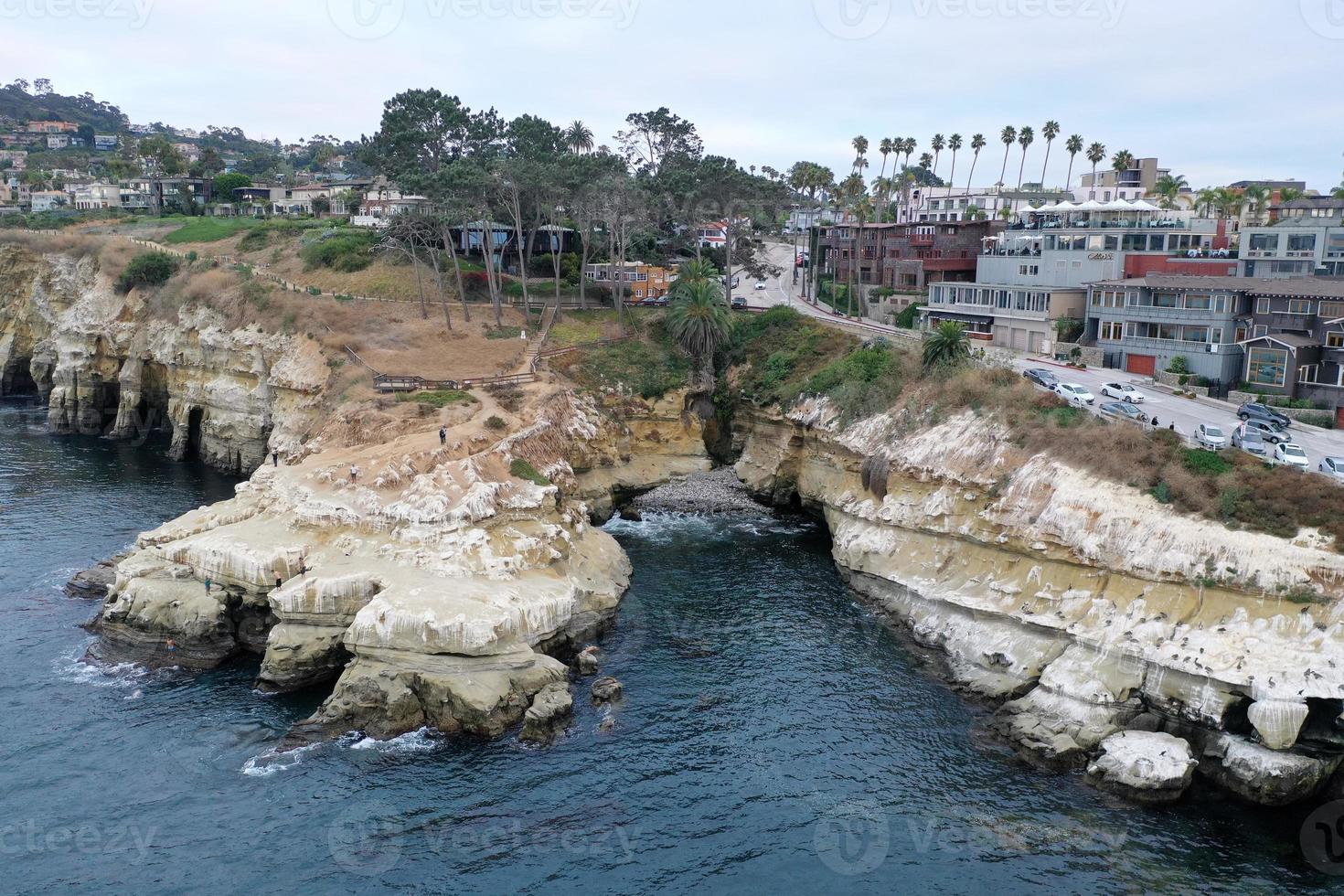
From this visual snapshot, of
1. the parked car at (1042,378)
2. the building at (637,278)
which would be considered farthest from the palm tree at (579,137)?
the parked car at (1042,378)

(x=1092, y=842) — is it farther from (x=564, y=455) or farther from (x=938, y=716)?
(x=564, y=455)

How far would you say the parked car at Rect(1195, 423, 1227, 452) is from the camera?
48.4m

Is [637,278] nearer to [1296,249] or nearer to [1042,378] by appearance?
[1042,378]

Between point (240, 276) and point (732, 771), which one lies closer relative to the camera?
point (732, 771)

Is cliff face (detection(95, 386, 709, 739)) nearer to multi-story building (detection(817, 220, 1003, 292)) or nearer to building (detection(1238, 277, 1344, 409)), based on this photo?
building (detection(1238, 277, 1344, 409))

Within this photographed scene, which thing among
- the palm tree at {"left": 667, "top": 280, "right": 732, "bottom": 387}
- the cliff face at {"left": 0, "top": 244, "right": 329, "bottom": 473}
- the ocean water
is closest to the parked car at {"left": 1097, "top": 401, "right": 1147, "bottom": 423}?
the ocean water

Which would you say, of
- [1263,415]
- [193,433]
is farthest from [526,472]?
[193,433]

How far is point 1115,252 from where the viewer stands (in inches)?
3177

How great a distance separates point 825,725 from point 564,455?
28.9m

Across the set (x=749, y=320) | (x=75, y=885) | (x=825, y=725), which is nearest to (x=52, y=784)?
(x=75, y=885)

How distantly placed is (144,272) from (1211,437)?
91.1m

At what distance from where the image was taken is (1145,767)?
36.5 m

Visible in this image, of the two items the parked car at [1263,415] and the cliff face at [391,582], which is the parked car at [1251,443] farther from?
the cliff face at [391,582]

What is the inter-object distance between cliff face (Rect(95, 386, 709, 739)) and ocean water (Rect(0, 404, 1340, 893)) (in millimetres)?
1638
